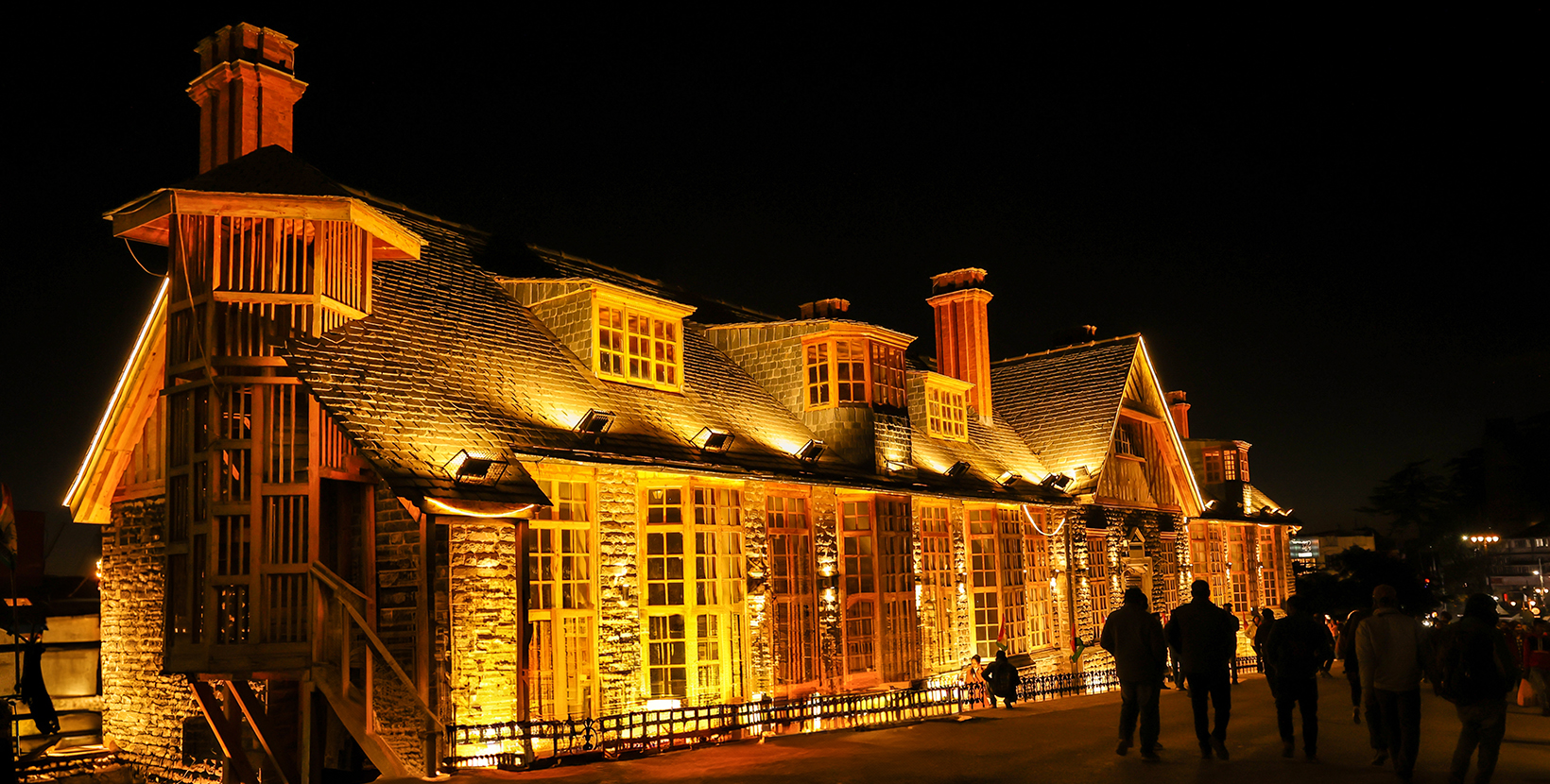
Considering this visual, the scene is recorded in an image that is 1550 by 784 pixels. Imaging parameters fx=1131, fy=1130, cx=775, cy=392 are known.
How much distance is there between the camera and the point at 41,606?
53.7ft

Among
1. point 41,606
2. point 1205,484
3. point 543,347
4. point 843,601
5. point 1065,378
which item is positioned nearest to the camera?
→ point 41,606

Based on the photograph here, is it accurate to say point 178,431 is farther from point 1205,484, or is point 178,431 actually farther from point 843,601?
point 1205,484

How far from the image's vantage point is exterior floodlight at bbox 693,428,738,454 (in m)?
18.3

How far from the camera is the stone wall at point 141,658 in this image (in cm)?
1538

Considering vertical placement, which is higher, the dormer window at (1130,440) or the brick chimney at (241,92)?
the brick chimney at (241,92)

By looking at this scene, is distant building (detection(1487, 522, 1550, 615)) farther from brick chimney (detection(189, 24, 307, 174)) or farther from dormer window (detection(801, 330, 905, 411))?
brick chimney (detection(189, 24, 307, 174))

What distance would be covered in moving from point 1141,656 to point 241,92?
14487 mm

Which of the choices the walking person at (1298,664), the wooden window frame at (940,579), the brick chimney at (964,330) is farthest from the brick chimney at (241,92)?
the brick chimney at (964,330)

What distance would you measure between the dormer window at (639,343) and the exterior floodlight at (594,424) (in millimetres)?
2061

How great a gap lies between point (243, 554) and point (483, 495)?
9.09 feet

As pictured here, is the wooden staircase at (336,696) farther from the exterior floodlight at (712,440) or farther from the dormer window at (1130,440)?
the dormer window at (1130,440)

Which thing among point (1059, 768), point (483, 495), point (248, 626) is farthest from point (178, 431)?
point (1059, 768)

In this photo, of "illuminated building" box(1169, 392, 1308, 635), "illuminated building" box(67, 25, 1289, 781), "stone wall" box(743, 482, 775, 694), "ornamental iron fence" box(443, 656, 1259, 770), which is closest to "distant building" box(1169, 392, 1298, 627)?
"illuminated building" box(1169, 392, 1308, 635)

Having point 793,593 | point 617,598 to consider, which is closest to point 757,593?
point 793,593
